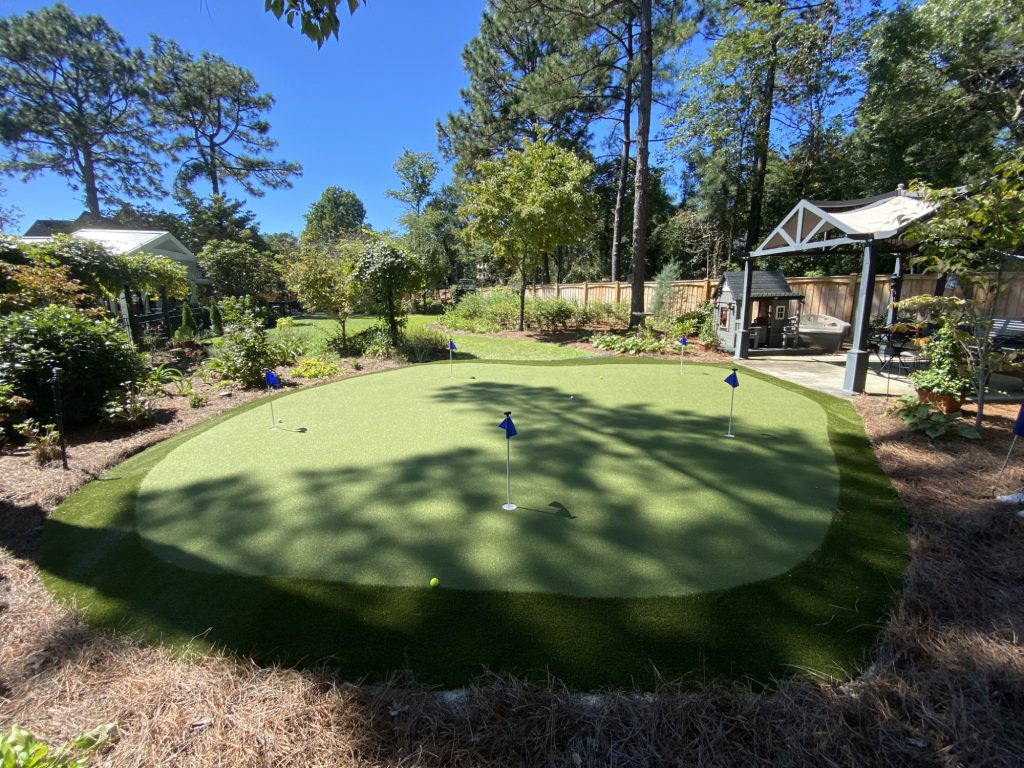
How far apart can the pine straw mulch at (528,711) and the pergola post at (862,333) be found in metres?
5.43

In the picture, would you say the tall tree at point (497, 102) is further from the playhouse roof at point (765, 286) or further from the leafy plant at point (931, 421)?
the leafy plant at point (931, 421)

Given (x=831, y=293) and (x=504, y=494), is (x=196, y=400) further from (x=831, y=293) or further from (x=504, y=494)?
(x=831, y=293)

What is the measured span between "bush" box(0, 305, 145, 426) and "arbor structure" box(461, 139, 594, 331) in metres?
10.3

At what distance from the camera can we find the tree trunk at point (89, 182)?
29.6 m

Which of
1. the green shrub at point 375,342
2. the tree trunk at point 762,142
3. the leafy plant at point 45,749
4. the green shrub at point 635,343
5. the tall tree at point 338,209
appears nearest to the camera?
the leafy plant at point 45,749

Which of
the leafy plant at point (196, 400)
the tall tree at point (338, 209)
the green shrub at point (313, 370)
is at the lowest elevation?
the leafy plant at point (196, 400)

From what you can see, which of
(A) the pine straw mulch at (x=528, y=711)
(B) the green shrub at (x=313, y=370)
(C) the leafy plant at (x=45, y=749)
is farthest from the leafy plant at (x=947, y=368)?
(B) the green shrub at (x=313, y=370)

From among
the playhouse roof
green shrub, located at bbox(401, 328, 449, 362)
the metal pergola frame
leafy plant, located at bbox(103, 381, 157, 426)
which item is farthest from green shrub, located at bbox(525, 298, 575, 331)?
leafy plant, located at bbox(103, 381, 157, 426)

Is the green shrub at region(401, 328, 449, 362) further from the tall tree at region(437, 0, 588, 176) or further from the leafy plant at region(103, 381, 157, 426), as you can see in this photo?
the tall tree at region(437, 0, 588, 176)

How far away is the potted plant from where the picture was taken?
504 centimetres

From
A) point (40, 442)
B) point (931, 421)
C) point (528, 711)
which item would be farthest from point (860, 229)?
point (40, 442)

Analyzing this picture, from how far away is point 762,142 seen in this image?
57.3 ft

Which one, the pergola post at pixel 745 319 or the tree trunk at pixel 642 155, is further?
the tree trunk at pixel 642 155

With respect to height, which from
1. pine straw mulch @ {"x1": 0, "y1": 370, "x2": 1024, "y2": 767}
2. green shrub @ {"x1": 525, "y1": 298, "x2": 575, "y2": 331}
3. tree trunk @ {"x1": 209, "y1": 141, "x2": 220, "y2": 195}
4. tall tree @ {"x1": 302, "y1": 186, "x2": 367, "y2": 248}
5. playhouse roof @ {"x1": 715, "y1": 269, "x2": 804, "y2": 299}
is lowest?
pine straw mulch @ {"x1": 0, "y1": 370, "x2": 1024, "y2": 767}
